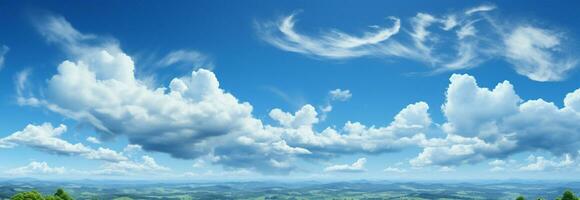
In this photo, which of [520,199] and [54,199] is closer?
[54,199]

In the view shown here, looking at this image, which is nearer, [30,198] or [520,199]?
[30,198]

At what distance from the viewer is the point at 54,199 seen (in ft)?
406

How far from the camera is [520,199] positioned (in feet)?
433

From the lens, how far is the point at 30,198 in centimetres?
11725

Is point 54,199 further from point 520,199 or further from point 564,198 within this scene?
point 564,198

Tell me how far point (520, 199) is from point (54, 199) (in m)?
125

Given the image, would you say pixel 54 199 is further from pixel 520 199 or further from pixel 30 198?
pixel 520 199

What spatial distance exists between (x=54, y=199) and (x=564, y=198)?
444 feet

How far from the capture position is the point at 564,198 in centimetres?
12925

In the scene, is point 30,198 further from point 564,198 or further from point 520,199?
point 564,198

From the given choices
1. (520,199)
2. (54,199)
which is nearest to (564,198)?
(520,199)

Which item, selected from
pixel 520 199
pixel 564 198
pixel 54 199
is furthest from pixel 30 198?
pixel 564 198

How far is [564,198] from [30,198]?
138 metres
